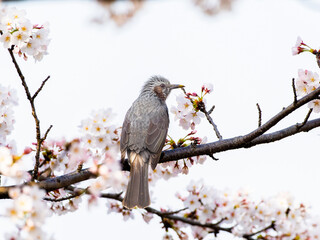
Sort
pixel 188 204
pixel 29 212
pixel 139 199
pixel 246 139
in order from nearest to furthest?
pixel 29 212
pixel 246 139
pixel 139 199
pixel 188 204

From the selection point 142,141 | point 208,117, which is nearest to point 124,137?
point 142,141

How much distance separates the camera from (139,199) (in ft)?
13.6

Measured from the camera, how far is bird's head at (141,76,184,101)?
19.1 ft

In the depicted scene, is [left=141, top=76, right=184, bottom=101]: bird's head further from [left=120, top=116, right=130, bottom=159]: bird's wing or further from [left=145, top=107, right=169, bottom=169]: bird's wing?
[left=120, top=116, right=130, bottom=159]: bird's wing

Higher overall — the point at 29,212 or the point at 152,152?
the point at 152,152

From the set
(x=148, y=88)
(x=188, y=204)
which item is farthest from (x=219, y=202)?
(x=148, y=88)

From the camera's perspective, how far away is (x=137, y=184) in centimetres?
432

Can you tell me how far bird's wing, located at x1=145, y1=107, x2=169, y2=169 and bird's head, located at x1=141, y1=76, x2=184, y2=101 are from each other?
62 cm

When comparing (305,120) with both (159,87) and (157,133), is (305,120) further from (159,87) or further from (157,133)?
(159,87)

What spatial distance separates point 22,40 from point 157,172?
195 centimetres

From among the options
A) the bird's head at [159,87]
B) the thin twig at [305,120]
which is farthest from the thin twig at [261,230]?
the bird's head at [159,87]

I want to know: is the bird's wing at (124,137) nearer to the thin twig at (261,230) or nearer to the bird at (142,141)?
the bird at (142,141)

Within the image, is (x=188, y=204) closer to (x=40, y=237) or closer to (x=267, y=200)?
(x=267, y=200)

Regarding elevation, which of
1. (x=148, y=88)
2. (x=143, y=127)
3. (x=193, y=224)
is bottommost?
(x=193, y=224)
